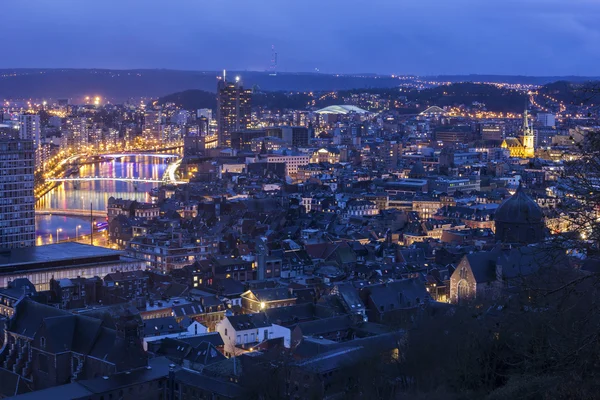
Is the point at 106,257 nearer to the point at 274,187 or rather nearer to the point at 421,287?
the point at 421,287

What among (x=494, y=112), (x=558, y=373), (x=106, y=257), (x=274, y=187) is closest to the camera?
(x=558, y=373)

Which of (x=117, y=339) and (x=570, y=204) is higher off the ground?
(x=570, y=204)

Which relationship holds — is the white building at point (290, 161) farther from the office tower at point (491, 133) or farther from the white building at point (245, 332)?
the white building at point (245, 332)

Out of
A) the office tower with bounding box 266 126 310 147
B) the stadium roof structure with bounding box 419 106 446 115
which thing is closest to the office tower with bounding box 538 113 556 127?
the stadium roof structure with bounding box 419 106 446 115

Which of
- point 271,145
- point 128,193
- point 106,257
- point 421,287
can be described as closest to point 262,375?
point 421,287

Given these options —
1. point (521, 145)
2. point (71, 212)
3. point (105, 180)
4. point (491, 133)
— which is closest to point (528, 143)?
point (521, 145)

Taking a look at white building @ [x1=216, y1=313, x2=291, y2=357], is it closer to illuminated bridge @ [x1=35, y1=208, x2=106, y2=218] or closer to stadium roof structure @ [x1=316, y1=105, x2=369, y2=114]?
illuminated bridge @ [x1=35, y1=208, x2=106, y2=218]
